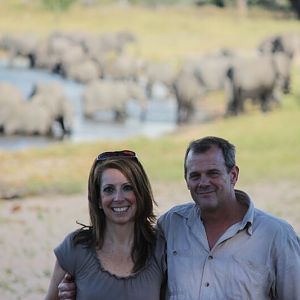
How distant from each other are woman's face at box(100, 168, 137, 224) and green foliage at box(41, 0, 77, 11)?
46178 millimetres

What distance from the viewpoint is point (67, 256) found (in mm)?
2998

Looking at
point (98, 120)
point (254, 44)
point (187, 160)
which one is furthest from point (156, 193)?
point (254, 44)

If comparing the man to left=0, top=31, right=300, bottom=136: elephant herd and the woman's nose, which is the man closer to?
the woman's nose

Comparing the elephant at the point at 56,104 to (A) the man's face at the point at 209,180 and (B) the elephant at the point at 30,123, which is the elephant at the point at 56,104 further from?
(A) the man's face at the point at 209,180

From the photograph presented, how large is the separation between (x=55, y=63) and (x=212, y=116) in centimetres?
1583

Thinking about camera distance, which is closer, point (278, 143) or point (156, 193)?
point (156, 193)

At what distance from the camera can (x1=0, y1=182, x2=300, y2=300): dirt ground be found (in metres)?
6.56

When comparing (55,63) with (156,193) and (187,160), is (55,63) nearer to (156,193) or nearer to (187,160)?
(156,193)

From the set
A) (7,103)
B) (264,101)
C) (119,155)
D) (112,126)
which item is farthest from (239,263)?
(264,101)

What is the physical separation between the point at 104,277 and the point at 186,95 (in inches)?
826

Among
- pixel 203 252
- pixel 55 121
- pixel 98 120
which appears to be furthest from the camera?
pixel 98 120

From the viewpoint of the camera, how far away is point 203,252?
2.93 meters

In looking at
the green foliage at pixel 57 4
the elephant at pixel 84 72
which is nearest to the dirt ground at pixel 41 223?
the elephant at pixel 84 72

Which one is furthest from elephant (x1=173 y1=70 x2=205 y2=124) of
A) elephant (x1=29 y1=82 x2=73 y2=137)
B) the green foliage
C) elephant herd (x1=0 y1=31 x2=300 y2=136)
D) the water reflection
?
the green foliage
